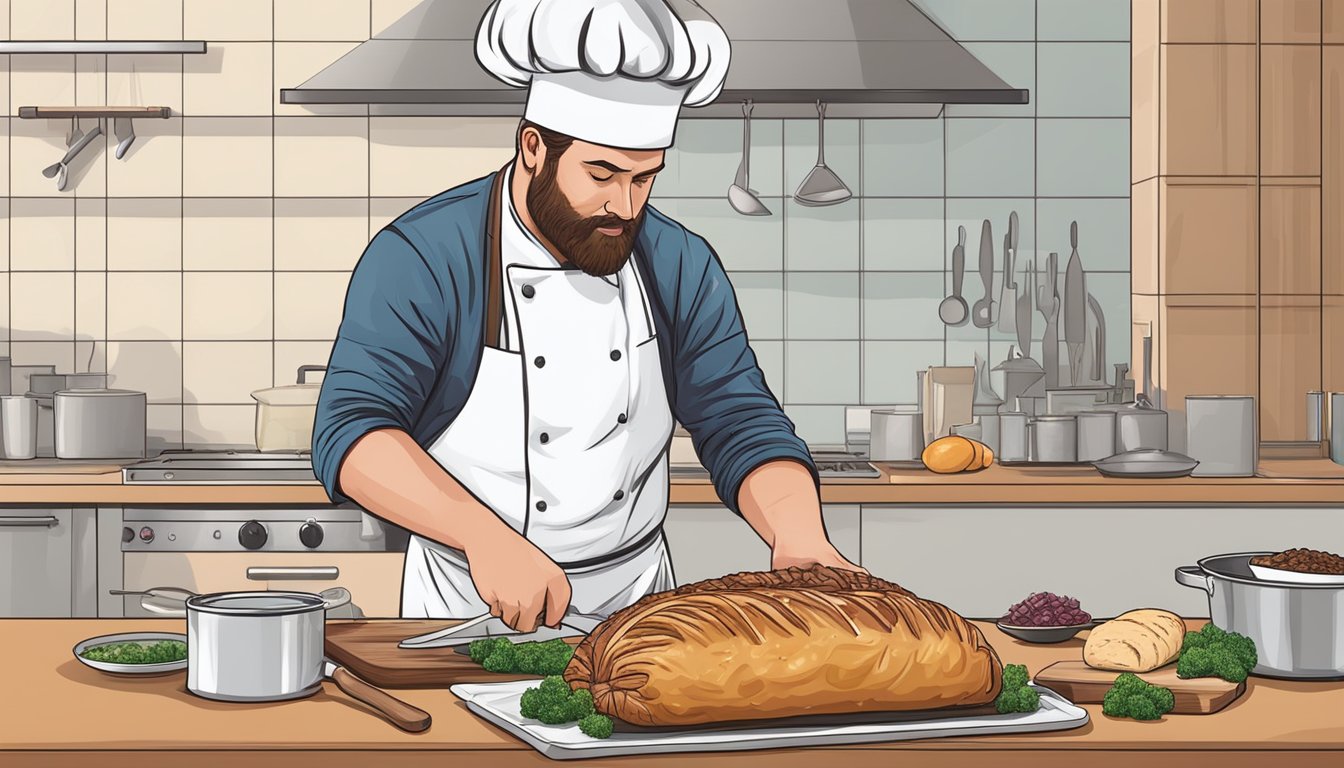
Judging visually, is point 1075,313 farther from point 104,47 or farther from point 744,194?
point 104,47

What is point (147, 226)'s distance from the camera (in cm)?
327

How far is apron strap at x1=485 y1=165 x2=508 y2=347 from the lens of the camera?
183 centimetres

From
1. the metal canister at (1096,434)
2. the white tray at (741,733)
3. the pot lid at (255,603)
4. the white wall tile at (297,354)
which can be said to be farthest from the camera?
the white wall tile at (297,354)

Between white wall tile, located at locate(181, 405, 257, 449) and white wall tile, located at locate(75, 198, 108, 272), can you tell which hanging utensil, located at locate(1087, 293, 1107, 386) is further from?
white wall tile, located at locate(75, 198, 108, 272)

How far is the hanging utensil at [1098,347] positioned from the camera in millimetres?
3273

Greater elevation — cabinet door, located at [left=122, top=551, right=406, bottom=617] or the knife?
the knife

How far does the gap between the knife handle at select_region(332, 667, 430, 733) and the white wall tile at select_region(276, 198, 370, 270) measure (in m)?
2.21

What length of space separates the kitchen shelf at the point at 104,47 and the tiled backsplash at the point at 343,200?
0.07 metres

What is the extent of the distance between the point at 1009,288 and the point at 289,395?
167 cm

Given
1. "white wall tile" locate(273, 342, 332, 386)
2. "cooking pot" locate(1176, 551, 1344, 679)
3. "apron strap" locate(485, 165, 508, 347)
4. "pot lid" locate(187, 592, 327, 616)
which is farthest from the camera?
"white wall tile" locate(273, 342, 332, 386)

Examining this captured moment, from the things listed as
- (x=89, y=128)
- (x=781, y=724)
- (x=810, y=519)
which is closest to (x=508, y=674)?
(x=781, y=724)

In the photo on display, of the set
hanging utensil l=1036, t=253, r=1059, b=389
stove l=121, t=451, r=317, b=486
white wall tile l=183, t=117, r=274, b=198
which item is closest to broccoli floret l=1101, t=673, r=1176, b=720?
stove l=121, t=451, r=317, b=486

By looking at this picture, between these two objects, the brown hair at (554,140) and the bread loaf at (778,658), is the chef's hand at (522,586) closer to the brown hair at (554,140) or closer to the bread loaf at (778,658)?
the bread loaf at (778,658)

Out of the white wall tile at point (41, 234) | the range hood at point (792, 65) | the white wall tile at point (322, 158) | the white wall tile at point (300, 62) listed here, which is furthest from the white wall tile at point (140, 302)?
the range hood at point (792, 65)
